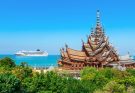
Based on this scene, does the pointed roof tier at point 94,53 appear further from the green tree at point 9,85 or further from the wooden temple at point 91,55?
the green tree at point 9,85

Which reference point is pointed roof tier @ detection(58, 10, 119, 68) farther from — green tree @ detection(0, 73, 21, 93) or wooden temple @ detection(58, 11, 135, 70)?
green tree @ detection(0, 73, 21, 93)

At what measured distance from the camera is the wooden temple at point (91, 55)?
73.5m

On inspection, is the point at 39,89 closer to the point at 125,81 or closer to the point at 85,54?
the point at 125,81

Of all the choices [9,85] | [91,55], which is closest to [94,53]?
[91,55]

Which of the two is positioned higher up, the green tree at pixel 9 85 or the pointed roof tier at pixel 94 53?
the pointed roof tier at pixel 94 53

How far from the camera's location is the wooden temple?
73.5m

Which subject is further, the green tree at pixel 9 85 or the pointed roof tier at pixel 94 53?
the pointed roof tier at pixel 94 53

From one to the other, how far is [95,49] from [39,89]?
37.4m

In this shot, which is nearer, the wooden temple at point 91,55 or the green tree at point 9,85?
the green tree at point 9,85

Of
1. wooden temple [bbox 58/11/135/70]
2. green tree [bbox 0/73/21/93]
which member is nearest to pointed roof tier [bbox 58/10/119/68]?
wooden temple [bbox 58/11/135/70]

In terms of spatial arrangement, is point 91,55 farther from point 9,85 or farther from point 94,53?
point 9,85

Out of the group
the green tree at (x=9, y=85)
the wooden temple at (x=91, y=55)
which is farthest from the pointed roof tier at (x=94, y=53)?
the green tree at (x=9, y=85)

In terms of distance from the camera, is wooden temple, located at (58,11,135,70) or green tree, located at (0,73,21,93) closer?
green tree, located at (0,73,21,93)

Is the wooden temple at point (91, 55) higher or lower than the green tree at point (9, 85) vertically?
higher
